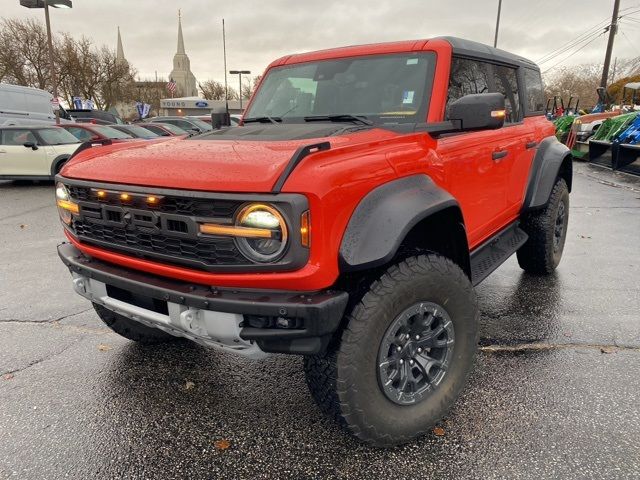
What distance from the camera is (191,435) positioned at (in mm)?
2459

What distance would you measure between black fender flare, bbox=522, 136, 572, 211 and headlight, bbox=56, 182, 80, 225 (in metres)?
3.27

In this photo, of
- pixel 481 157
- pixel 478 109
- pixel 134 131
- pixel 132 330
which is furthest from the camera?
pixel 134 131

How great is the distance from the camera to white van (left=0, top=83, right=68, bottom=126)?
16031mm

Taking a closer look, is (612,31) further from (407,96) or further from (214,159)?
(214,159)

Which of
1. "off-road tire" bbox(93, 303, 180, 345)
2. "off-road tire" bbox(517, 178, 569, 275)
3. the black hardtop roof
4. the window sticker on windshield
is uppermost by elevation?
the black hardtop roof

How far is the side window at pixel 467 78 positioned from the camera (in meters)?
2.95

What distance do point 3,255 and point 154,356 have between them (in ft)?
12.5

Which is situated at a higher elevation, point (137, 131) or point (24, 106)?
point (24, 106)

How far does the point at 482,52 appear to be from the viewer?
3.41m

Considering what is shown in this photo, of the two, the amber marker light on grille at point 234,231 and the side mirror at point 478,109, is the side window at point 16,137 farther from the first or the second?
the side mirror at point 478,109

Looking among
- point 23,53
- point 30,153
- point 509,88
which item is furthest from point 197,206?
point 23,53

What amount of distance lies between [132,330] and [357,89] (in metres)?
2.20

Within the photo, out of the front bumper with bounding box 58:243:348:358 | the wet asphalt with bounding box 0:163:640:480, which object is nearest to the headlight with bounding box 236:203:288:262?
the front bumper with bounding box 58:243:348:358

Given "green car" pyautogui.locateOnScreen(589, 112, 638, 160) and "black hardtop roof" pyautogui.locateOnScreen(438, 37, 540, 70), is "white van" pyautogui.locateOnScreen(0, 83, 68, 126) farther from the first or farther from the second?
"green car" pyautogui.locateOnScreen(589, 112, 638, 160)
